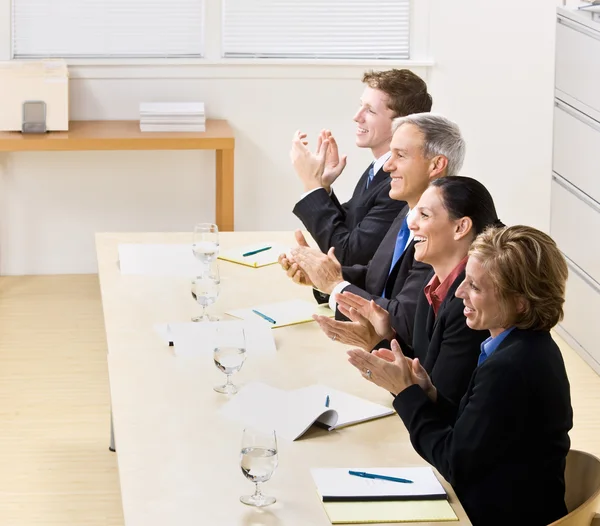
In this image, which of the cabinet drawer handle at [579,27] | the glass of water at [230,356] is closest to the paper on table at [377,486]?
the glass of water at [230,356]

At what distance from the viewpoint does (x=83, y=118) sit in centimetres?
632

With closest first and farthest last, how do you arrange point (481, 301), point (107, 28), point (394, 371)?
point (481, 301) → point (394, 371) → point (107, 28)

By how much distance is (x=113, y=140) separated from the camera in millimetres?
5809

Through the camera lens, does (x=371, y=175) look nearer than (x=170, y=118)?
Yes

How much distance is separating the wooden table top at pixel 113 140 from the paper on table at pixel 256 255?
1.87 metres

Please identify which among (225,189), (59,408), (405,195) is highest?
(405,195)

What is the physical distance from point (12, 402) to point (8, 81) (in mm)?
2116

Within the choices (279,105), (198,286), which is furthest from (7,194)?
(198,286)

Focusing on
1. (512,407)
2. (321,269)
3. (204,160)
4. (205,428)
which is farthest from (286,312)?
(204,160)

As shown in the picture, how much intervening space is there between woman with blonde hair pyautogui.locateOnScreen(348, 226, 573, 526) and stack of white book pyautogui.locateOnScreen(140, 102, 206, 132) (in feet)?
12.8

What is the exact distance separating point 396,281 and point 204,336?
2.27 ft

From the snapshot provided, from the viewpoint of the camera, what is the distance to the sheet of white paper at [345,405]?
2561mm

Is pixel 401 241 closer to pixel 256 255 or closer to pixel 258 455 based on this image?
pixel 256 255

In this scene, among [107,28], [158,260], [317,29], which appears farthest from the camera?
[317,29]
